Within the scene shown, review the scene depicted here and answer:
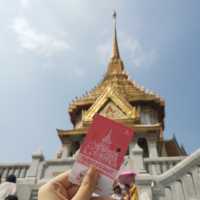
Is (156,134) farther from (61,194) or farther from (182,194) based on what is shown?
(61,194)

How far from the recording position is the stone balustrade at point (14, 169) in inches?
308

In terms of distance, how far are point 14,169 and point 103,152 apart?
24.5 ft

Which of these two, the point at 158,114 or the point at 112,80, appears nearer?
the point at 158,114

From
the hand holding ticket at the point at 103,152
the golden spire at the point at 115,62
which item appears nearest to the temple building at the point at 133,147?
the golden spire at the point at 115,62

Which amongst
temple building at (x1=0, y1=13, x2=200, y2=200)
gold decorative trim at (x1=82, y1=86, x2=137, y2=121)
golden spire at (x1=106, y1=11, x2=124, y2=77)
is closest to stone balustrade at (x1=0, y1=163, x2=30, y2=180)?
temple building at (x1=0, y1=13, x2=200, y2=200)

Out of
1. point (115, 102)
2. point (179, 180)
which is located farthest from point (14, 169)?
point (115, 102)

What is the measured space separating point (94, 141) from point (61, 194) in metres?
0.25

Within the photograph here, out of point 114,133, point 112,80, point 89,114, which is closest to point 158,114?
point 112,80

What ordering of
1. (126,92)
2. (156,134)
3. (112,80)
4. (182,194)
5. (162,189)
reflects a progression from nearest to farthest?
(182,194) < (162,189) < (156,134) < (126,92) < (112,80)

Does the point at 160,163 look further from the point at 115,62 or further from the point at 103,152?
the point at 115,62

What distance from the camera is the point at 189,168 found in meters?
5.47

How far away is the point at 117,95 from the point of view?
55.5ft

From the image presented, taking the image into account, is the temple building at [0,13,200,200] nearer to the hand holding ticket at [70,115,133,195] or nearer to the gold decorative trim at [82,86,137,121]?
the gold decorative trim at [82,86,137,121]

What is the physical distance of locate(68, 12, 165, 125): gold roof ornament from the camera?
16.8 meters
